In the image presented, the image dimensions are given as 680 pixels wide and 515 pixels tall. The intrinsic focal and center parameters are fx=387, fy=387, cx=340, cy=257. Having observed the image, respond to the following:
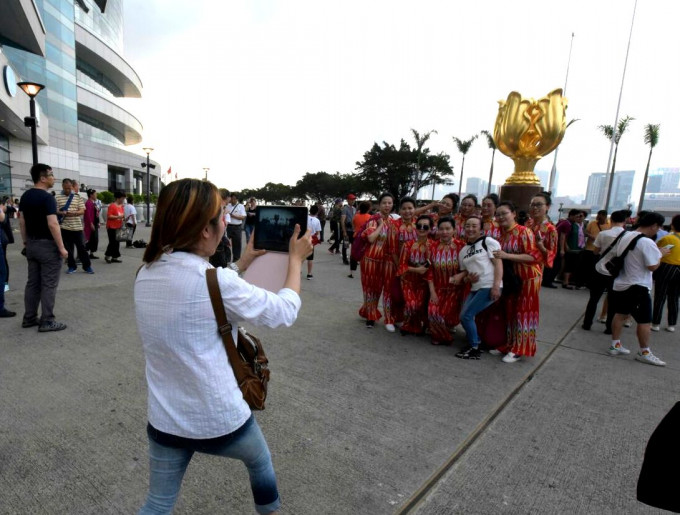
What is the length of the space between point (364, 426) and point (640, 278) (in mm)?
3420

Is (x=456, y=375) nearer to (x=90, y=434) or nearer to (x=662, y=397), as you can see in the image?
(x=662, y=397)

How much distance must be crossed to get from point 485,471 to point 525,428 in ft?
2.23

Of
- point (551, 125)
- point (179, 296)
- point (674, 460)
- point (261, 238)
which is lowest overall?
point (674, 460)

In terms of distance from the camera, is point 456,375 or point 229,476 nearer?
point 229,476

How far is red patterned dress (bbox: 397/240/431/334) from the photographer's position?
460cm

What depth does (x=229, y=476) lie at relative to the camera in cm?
216

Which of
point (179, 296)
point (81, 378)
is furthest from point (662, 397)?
point (81, 378)

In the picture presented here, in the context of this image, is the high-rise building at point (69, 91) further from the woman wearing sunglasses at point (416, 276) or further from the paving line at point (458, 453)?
the paving line at point (458, 453)

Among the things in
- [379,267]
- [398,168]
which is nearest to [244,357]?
[379,267]

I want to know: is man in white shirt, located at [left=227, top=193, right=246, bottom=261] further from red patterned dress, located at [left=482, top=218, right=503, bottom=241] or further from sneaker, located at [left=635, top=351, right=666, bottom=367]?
sneaker, located at [left=635, top=351, right=666, bottom=367]

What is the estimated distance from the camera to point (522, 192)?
33.8 ft

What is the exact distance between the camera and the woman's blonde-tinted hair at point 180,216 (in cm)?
119

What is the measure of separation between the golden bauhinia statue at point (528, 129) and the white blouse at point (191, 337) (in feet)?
34.9

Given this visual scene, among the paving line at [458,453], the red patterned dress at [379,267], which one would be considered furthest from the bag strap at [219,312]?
the red patterned dress at [379,267]
